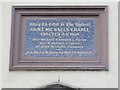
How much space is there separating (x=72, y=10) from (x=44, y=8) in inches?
16.5

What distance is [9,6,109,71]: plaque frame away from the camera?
6.01 metres

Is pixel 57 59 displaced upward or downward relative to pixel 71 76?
upward

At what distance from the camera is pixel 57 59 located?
6.07 metres

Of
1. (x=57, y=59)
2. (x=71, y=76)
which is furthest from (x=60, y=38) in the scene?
(x=71, y=76)

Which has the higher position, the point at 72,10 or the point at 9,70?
the point at 72,10

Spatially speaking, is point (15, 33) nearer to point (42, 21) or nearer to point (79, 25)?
point (42, 21)

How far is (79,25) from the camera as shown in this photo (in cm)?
618

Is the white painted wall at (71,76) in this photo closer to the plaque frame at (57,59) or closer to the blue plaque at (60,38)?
the plaque frame at (57,59)

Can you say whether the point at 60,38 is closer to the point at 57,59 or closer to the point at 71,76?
the point at 57,59

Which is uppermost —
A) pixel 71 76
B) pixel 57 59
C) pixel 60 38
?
pixel 60 38

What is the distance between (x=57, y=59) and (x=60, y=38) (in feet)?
1.04

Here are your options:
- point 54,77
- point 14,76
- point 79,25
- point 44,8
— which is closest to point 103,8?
point 79,25

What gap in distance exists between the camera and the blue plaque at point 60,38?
20.0 ft

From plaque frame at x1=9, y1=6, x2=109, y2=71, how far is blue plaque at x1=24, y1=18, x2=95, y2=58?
0.26 feet
